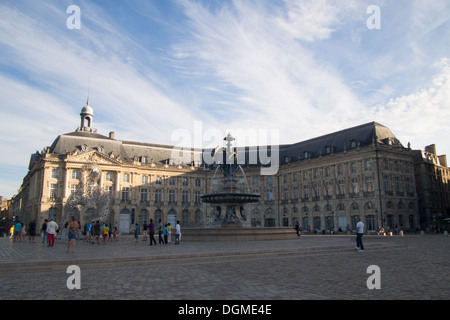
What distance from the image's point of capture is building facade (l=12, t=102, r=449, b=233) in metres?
53.1

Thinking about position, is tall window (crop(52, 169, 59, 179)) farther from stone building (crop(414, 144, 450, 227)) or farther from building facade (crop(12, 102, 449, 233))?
stone building (crop(414, 144, 450, 227))

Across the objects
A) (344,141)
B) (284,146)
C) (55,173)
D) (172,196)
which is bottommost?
(172,196)

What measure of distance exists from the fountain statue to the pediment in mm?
37635

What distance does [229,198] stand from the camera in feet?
89.6

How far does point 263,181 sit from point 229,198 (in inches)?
1685

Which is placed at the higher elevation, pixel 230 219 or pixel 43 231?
pixel 230 219

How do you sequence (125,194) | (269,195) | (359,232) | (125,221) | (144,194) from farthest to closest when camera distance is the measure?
1. (269,195)
2. (144,194)
3. (125,194)
4. (125,221)
5. (359,232)

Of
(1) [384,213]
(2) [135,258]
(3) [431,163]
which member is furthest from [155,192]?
(2) [135,258]

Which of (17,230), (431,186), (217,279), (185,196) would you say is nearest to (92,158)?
(185,196)

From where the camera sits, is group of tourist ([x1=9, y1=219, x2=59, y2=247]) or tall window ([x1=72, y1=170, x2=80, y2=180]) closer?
group of tourist ([x1=9, y1=219, x2=59, y2=247])

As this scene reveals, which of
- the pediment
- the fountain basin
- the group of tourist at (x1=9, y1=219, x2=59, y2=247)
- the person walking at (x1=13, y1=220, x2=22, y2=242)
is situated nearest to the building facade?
the pediment

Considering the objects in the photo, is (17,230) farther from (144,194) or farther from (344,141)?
(344,141)

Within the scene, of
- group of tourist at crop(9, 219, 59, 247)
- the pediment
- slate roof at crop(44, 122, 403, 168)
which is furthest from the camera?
the pediment
